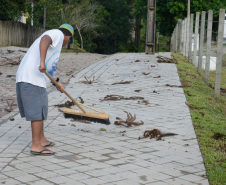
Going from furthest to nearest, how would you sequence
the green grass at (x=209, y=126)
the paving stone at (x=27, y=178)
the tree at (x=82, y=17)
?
the tree at (x=82, y=17) < the green grass at (x=209, y=126) < the paving stone at (x=27, y=178)

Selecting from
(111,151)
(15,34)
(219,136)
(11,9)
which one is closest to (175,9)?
(15,34)

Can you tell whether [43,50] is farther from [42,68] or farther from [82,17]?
[82,17]

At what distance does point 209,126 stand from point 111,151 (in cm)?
186

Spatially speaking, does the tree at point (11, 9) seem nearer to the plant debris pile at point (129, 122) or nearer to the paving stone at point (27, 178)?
the plant debris pile at point (129, 122)

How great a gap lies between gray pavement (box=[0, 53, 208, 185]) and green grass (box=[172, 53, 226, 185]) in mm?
97

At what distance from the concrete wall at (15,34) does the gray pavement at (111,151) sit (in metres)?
18.4

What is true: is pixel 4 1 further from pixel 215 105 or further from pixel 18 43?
pixel 215 105

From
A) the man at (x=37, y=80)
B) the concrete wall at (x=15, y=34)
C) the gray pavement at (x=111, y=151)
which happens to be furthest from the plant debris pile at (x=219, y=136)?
the concrete wall at (x=15, y=34)

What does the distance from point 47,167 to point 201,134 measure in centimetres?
226

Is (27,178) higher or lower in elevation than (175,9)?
lower

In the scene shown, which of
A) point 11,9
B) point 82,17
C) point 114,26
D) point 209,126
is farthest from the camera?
point 114,26

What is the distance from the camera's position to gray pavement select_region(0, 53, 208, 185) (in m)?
3.50

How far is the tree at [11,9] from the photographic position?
80.9ft

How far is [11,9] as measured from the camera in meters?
25.2
